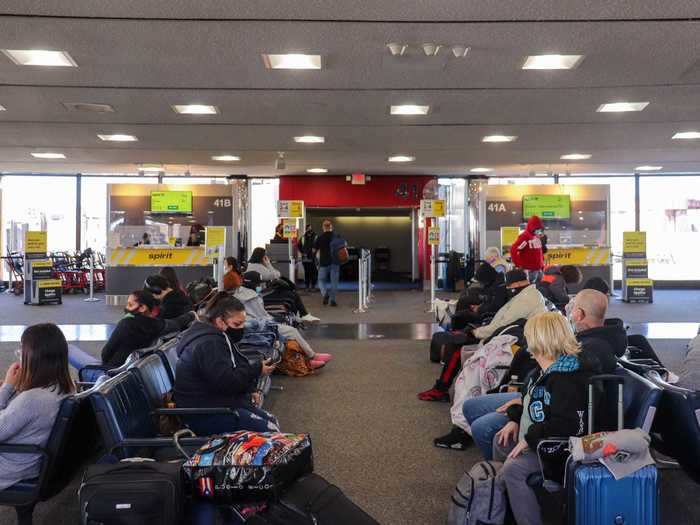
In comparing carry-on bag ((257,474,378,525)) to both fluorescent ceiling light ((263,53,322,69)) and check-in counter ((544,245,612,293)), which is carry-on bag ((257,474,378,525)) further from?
check-in counter ((544,245,612,293))

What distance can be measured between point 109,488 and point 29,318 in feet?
33.3

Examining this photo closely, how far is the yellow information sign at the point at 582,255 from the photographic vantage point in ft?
49.0

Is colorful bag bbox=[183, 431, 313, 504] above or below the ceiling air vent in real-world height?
below

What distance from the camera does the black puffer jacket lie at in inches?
142

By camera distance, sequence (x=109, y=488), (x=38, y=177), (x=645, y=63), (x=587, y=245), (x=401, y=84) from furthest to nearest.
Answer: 1. (x=38, y=177)
2. (x=587, y=245)
3. (x=401, y=84)
4. (x=645, y=63)
5. (x=109, y=488)

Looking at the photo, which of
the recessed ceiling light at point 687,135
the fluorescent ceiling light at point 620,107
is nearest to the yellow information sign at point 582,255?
the recessed ceiling light at point 687,135

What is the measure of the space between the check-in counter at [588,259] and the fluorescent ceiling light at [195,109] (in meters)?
8.79

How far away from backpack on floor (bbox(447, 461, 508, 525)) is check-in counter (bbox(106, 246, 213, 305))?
11706 mm

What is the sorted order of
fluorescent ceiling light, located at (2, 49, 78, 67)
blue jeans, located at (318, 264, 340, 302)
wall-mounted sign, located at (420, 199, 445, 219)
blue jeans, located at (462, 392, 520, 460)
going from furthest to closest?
blue jeans, located at (318, 264, 340, 302)
wall-mounted sign, located at (420, 199, 445, 219)
fluorescent ceiling light, located at (2, 49, 78, 67)
blue jeans, located at (462, 392, 520, 460)

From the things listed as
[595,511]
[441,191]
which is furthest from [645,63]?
[441,191]

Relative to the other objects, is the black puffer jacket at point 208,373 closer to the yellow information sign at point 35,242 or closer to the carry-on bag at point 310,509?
the carry-on bag at point 310,509

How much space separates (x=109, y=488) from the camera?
2.56 m

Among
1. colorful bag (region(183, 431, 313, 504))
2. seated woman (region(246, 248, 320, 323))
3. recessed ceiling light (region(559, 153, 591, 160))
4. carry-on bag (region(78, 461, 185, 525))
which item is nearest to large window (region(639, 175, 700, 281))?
recessed ceiling light (region(559, 153, 591, 160))

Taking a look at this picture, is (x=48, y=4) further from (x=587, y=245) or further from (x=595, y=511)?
(x=587, y=245)
